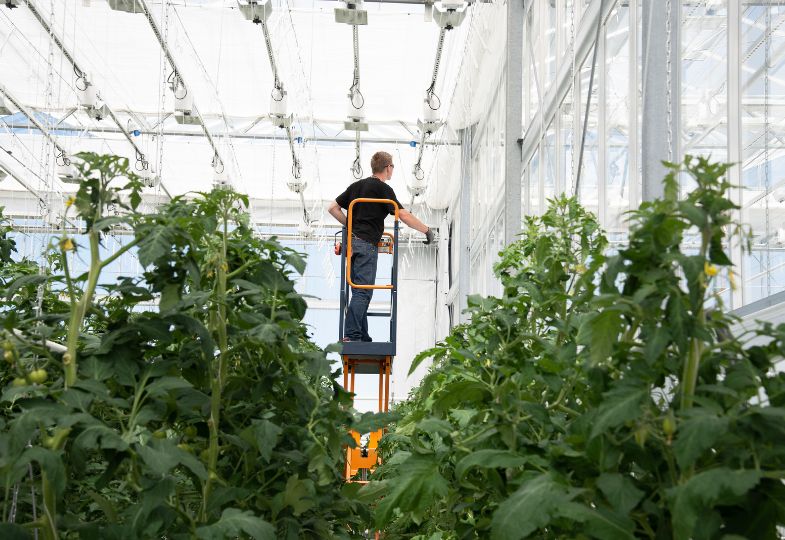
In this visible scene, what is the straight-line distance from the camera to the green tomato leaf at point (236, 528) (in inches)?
56.7

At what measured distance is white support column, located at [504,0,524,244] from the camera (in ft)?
24.0

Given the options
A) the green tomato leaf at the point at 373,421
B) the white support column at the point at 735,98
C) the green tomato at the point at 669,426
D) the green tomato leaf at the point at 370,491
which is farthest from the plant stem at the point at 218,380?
the white support column at the point at 735,98

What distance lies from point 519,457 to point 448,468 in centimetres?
125

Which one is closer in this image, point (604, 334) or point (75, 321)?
point (604, 334)

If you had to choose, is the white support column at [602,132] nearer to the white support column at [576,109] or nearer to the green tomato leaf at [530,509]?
the white support column at [576,109]

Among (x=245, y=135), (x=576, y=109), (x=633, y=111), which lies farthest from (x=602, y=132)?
(x=245, y=135)

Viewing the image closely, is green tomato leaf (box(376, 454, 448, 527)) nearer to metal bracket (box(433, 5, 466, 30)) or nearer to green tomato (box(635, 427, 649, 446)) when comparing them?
green tomato (box(635, 427, 649, 446))

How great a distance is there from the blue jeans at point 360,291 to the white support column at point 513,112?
2.19 m

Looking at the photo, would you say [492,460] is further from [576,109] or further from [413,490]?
[576,109]

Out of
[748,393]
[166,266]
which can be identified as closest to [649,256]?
[748,393]

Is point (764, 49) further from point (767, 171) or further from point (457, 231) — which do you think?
point (457, 231)

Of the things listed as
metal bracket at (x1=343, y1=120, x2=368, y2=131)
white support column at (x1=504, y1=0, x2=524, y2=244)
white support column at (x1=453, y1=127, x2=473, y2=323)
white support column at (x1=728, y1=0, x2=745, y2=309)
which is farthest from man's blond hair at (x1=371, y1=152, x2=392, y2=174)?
white support column at (x1=453, y1=127, x2=473, y2=323)

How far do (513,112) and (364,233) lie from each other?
2.91m

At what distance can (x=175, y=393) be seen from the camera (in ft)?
5.60
